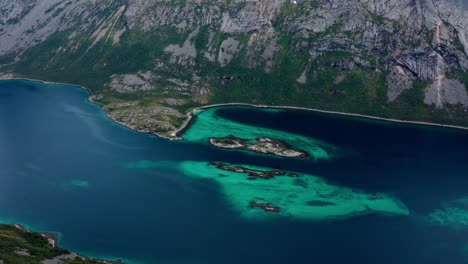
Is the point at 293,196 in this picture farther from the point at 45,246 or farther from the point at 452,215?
the point at 45,246

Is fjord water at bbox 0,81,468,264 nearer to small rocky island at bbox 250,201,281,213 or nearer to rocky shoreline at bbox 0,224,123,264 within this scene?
rocky shoreline at bbox 0,224,123,264

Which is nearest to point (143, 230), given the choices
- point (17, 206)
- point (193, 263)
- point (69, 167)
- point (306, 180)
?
point (193, 263)

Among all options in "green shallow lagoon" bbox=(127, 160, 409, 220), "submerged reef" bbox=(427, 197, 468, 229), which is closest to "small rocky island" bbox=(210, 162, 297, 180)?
"green shallow lagoon" bbox=(127, 160, 409, 220)

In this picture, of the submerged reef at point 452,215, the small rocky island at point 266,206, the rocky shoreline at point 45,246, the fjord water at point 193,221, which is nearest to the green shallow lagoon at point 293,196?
the small rocky island at point 266,206

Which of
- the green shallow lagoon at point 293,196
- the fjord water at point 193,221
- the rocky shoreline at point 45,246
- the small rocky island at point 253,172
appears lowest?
the rocky shoreline at point 45,246

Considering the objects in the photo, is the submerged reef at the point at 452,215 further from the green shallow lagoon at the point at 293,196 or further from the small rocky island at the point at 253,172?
the small rocky island at the point at 253,172

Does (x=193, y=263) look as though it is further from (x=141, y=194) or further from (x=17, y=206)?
(x=17, y=206)

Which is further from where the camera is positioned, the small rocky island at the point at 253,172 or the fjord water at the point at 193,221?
the small rocky island at the point at 253,172

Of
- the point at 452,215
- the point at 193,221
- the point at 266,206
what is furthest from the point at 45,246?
the point at 452,215
